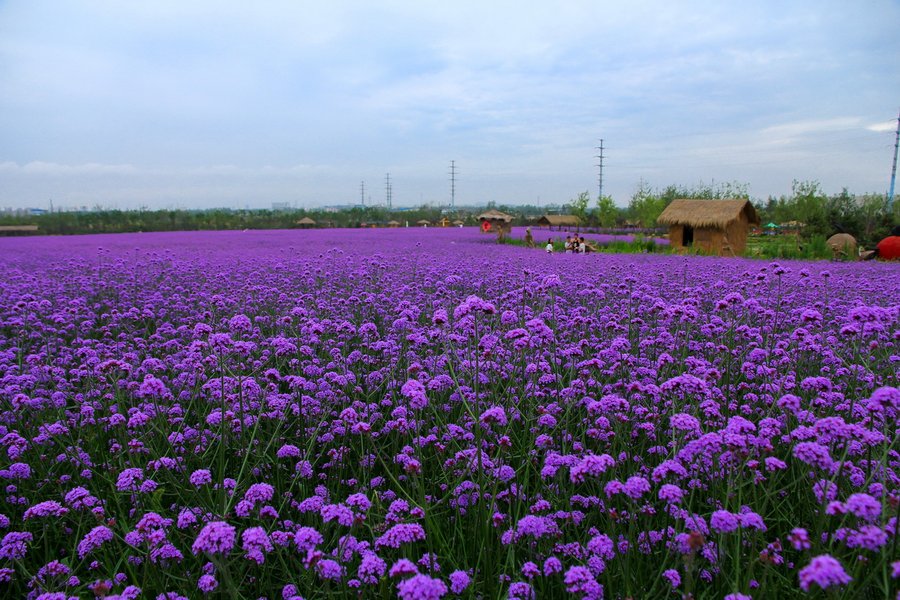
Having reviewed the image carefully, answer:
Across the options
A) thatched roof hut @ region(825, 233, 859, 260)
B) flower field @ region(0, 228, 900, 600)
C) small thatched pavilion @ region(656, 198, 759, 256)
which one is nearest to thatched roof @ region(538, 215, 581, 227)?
small thatched pavilion @ region(656, 198, 759, 256)

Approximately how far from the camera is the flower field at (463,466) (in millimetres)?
1985

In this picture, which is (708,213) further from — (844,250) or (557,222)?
(557,222)

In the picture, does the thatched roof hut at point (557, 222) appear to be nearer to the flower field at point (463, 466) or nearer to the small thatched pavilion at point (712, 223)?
the small thatched pavilion at point (712, 223)

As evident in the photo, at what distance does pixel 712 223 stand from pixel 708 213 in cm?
99

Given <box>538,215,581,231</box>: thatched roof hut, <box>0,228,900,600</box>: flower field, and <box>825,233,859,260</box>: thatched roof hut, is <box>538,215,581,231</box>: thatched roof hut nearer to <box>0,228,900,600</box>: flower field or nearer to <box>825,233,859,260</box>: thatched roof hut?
<box>825,233,859,260</box>: thatched roof hut

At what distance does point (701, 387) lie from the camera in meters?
2.52

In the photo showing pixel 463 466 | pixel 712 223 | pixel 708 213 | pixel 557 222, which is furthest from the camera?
pixel 557 222

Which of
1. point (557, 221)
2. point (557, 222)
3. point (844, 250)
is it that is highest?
point (557, 221)

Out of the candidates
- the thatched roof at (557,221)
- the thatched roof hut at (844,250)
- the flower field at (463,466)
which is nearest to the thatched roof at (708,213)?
the thatched roof hut at (844,250)

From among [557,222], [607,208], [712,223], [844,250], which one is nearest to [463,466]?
[844,250]

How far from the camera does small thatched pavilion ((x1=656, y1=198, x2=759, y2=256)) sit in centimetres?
2483

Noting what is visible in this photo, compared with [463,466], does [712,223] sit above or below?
above

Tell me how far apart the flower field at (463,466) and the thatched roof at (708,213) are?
831 inches

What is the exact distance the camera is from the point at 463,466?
9.27ft
